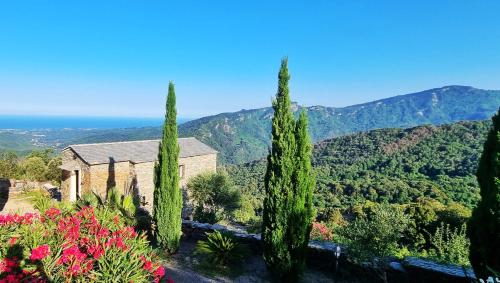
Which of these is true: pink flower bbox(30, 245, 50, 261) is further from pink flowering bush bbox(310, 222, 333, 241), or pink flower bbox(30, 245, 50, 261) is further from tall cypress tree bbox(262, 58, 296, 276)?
pink flowering bush bbox(310, 222, 333, 241)

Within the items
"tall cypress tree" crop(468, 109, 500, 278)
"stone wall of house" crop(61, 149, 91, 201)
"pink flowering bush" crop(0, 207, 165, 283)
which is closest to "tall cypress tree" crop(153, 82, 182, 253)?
"pink flowering bush" crop(0, 207, 165, 283)

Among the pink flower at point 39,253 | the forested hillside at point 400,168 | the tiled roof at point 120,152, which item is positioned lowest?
the forested hillside at point 400,168

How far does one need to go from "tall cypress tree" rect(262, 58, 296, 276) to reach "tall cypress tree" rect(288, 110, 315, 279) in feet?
0.50

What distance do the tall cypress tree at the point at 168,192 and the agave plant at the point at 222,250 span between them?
52.7 inches

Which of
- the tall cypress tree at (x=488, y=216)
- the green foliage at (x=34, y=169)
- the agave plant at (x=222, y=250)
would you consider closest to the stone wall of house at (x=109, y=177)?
the agave plant at (x=222, y=250)

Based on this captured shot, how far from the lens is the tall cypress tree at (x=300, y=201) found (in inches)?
367

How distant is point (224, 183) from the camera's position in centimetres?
2114

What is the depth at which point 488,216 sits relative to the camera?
20.5ft

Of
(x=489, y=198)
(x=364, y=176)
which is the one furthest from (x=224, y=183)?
(x=364, y=176)

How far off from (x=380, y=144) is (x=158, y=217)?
64.2 metres

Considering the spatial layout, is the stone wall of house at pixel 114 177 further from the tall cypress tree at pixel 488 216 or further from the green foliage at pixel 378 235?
the tall cypress tree at pixel 488 216

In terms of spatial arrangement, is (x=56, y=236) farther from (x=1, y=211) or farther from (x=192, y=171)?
(x=192, y=171)

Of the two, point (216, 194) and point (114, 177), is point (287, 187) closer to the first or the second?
point (216, 194)

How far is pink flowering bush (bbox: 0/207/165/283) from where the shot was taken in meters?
5.65
